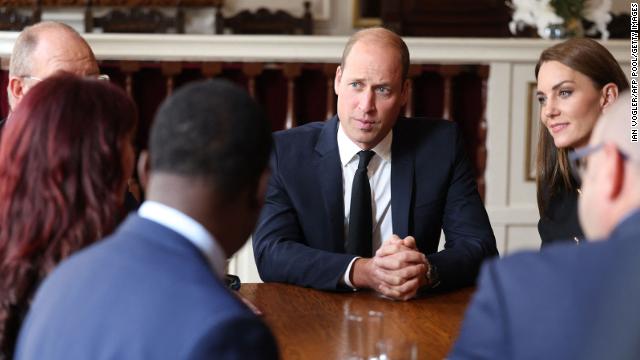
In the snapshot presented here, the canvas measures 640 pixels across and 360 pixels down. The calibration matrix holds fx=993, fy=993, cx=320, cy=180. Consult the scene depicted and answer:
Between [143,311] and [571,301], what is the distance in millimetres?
550

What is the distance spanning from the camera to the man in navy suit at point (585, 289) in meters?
1.28

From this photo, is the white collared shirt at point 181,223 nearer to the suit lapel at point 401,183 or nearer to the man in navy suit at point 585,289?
the man in navy suit at point 585,289

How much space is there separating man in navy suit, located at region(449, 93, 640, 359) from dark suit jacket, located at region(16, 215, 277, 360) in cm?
31

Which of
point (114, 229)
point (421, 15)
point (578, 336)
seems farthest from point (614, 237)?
point (421, 15)

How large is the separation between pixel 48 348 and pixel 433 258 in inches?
65.4

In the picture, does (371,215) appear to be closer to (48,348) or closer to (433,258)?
(433,258)

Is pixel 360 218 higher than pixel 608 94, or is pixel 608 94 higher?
pixel 608 94

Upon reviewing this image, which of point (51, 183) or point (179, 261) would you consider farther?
point (51, 183)

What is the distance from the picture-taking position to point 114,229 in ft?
5.91

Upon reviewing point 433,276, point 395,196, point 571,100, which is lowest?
point 433,276

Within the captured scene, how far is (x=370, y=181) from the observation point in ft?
10.4

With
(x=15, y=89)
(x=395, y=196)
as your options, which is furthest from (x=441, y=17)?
(x=15, y=89)

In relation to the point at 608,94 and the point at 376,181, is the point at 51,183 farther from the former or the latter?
the point at 608,94

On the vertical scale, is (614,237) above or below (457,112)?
above
